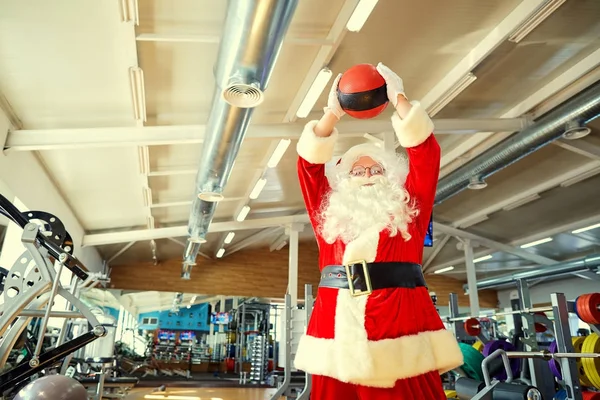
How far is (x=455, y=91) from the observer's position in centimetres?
500

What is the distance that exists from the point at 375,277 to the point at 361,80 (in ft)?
2.18

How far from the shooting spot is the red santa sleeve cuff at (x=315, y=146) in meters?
1.59

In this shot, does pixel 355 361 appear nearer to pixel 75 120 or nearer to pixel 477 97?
pixel 75 120

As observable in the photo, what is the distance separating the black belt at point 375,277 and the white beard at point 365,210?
0.37 ft

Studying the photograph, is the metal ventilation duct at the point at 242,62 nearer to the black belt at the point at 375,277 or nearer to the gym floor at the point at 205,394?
the black belt at the point at 375,277

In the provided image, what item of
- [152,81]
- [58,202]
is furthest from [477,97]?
[58,202]

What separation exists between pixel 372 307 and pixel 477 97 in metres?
4.97

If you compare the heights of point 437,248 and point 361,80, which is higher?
point 437,248

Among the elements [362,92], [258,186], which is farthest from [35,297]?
[258,186]

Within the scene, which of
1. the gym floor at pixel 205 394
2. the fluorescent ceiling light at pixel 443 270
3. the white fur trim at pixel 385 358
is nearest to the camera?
the white fur trim at pixel 385 358

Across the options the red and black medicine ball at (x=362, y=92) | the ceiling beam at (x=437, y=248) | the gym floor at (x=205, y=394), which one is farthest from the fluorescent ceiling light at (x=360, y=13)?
the ceiling beam at (x=437, y=248)

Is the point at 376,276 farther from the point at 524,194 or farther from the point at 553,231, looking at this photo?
the point at 553,231

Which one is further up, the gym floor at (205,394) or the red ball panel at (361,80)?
the red ball panel at (361,80)

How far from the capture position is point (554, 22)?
4227 mm
